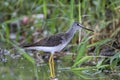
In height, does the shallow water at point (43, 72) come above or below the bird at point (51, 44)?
below

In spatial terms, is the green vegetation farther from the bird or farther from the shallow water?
the bird

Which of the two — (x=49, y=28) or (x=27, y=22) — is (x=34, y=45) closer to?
(x=49, y=28)

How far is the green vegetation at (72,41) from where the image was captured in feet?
22.5

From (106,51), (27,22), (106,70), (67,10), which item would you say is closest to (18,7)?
(27,22)

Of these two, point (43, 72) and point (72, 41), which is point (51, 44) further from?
point (72, 41)

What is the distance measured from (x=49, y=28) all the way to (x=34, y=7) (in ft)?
1.38

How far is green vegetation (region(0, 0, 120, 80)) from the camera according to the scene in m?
6.86

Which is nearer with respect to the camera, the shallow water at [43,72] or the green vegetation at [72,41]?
the shallow water at [43,72]

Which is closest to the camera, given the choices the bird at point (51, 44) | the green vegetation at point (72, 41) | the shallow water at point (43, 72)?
the shallow water at point (43, 72)

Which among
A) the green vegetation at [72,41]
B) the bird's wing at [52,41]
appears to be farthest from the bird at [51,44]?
the green vegetation at [72,41]

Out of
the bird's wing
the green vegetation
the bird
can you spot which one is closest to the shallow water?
the green vegetation

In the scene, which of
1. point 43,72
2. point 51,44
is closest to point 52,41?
point 51,44

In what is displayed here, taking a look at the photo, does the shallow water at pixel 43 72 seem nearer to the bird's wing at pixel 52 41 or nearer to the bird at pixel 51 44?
the bird at pixel 51 44

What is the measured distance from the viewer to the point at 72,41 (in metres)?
8.65
